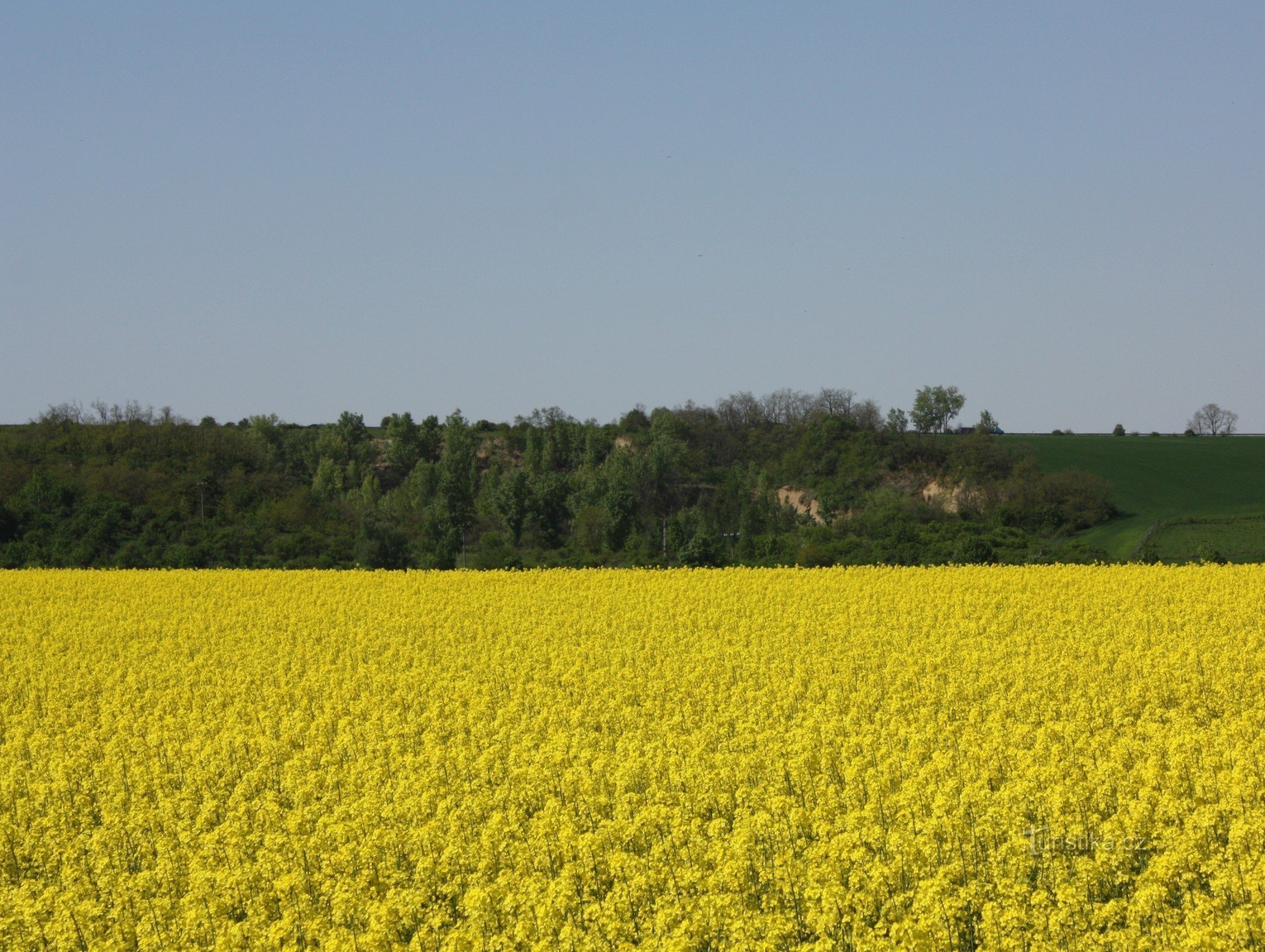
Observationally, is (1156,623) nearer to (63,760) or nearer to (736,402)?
(63,760)

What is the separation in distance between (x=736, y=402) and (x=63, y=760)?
106241 millimetres

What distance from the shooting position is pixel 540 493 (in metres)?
70.8

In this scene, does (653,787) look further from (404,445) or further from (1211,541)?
(404,445)

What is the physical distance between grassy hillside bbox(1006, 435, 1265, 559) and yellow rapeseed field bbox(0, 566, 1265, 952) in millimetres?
41687

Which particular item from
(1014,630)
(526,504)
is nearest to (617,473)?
(526,504)

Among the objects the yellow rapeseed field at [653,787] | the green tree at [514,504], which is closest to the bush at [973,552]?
the yellow rapeseed field at [653,787]

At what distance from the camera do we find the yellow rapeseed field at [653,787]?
26.7ft

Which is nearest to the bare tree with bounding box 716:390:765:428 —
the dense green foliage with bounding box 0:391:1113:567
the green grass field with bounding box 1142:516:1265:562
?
the dense green foliage with bounding box 0:391:1113:567

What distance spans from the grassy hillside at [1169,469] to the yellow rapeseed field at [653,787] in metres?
41.7

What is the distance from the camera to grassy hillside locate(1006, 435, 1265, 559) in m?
71.3

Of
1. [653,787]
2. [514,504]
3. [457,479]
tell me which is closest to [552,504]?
[514,504]

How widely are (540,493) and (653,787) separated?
59.9 m

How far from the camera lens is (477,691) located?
16656mm

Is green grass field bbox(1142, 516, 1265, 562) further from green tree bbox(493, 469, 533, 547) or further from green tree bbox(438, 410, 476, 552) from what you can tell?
green tree bbox(493, 469, 533, 547)
